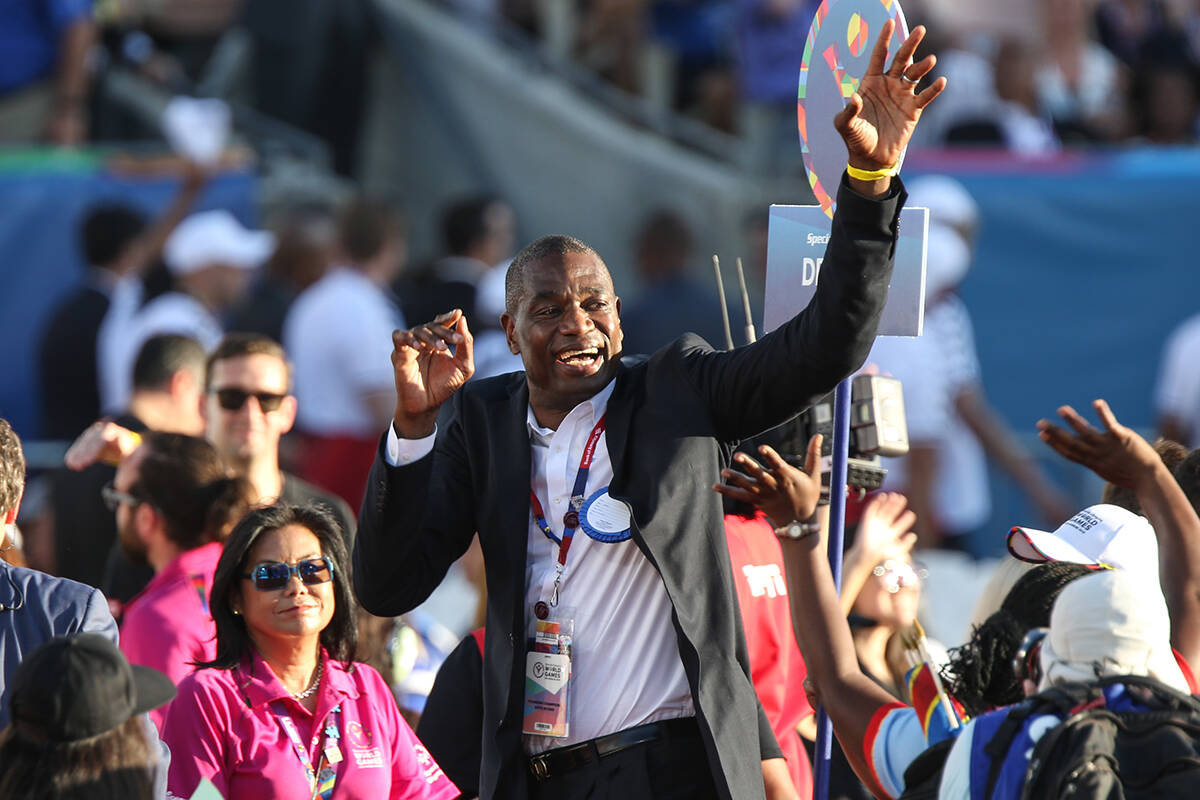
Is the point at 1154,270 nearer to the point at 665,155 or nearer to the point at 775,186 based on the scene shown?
the point at 775,186

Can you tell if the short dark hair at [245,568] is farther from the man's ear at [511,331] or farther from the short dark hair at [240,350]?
the short dark hair at [240,350]

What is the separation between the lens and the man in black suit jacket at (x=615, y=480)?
345 centimetres

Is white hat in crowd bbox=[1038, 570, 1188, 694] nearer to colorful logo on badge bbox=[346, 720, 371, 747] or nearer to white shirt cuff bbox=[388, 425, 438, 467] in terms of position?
white shirt cuff bbox=[388, 425, 438, 467]

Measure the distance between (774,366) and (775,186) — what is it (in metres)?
7.30

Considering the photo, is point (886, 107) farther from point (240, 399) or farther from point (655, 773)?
point (240, 399)

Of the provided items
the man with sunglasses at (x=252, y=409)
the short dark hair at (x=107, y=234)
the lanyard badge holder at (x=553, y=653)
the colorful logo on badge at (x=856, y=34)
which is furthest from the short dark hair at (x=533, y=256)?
the short dark hair at (x=107, y=234)

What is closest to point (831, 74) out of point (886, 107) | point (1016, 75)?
point (886, 107)

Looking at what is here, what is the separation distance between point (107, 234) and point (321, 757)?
532 centimetres

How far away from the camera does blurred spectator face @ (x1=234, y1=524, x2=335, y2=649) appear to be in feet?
14.7

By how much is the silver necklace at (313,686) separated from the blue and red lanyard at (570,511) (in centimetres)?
99

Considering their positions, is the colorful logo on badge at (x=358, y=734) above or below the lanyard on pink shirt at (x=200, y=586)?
below

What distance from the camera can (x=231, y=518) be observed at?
538 cm

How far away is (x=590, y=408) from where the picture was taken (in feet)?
12.5

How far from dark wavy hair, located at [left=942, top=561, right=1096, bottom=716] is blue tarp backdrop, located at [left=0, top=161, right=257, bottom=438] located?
659 centimetres
